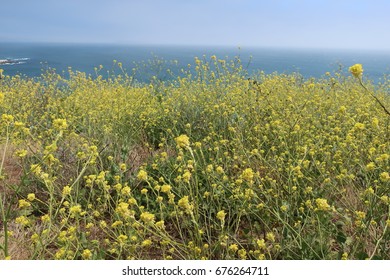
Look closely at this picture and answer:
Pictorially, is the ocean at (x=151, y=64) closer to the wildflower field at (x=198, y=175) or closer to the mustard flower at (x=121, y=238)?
the wildflower field at (x=198, y=175)

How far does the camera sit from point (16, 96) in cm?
578

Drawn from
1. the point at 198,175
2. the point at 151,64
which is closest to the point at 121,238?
the point at 198,175

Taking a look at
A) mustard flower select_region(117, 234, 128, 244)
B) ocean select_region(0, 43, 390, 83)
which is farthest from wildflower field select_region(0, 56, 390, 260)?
ocean select_region(0, 43, 390, 83)

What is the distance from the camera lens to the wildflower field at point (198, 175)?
6.75 ft

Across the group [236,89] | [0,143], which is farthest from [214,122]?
[0,143]

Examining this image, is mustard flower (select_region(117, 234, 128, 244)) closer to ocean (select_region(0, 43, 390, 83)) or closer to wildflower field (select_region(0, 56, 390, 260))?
wildflower field (select_region(0, 56, 390, 260))

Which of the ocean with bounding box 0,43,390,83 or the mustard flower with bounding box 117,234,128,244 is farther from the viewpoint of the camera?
the ocean with bounding box 0,43,390,83

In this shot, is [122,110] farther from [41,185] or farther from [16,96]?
[16,96]

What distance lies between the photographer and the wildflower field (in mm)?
2057

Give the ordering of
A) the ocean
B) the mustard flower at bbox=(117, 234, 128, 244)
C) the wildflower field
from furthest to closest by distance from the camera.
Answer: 1. the ocean
2. the wildflower field
3. the mustard flower at bbox=(117, 234, 128, 244)

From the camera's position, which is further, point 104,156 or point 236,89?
point 236,89

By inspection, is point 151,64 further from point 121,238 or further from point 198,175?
point 121,238

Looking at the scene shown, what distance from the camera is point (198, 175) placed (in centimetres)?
311
